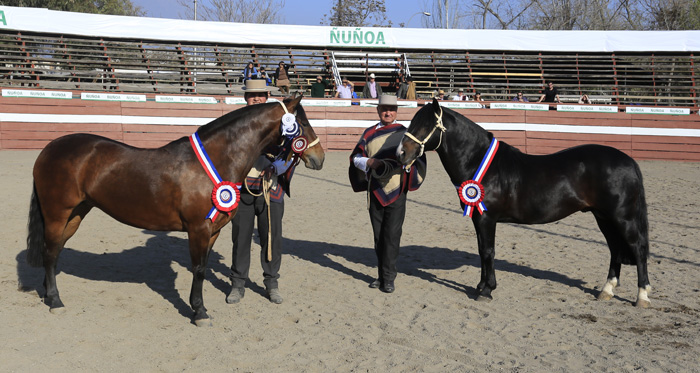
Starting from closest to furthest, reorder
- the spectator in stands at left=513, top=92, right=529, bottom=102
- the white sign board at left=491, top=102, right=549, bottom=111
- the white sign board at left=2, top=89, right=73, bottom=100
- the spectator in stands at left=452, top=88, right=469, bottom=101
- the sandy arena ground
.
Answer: the sandy arena ground
the white sign board at left=2, top=89, right=73, bottom=100
the white sign board at left=491, top=102, right=549, bottom=111
the spectator in stands at left=513, top=92, right=529, bottom=102
the spectator in stands at left=452, top=88, right=469, bottom=101

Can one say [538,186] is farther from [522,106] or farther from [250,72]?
[250,72]

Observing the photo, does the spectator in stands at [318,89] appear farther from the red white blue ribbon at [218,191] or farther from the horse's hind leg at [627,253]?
the red white blue ribbon at [218,191]

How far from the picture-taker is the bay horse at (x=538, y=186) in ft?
19.6

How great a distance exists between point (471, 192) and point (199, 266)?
2.67 metres

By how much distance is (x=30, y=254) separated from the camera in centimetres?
580

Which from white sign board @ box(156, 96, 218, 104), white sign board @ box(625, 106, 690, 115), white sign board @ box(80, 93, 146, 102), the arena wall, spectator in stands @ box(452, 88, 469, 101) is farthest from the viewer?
spectator in stands @ box(452, 88, 469, 101)

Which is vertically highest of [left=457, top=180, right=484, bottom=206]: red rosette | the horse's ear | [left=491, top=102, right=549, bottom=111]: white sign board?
[left=491, top=102, right=549, bottom=111]: white sign board

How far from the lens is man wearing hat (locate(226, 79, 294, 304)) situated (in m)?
5.83

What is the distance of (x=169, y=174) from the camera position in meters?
5.20

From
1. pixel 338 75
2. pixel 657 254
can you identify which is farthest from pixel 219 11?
pixel 657 254

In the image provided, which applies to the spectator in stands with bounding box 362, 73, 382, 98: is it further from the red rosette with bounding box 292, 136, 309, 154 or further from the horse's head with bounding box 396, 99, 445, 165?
the red rosette with bounding box 292, 136, 309, 154

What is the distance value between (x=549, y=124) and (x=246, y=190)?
1579cm

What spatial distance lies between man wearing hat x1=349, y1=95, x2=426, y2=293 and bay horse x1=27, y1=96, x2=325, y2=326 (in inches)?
43.8

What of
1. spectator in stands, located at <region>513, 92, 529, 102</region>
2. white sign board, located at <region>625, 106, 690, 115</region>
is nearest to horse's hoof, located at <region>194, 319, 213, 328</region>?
white sign board, located at <region>625, 106, 690, 115</region>
